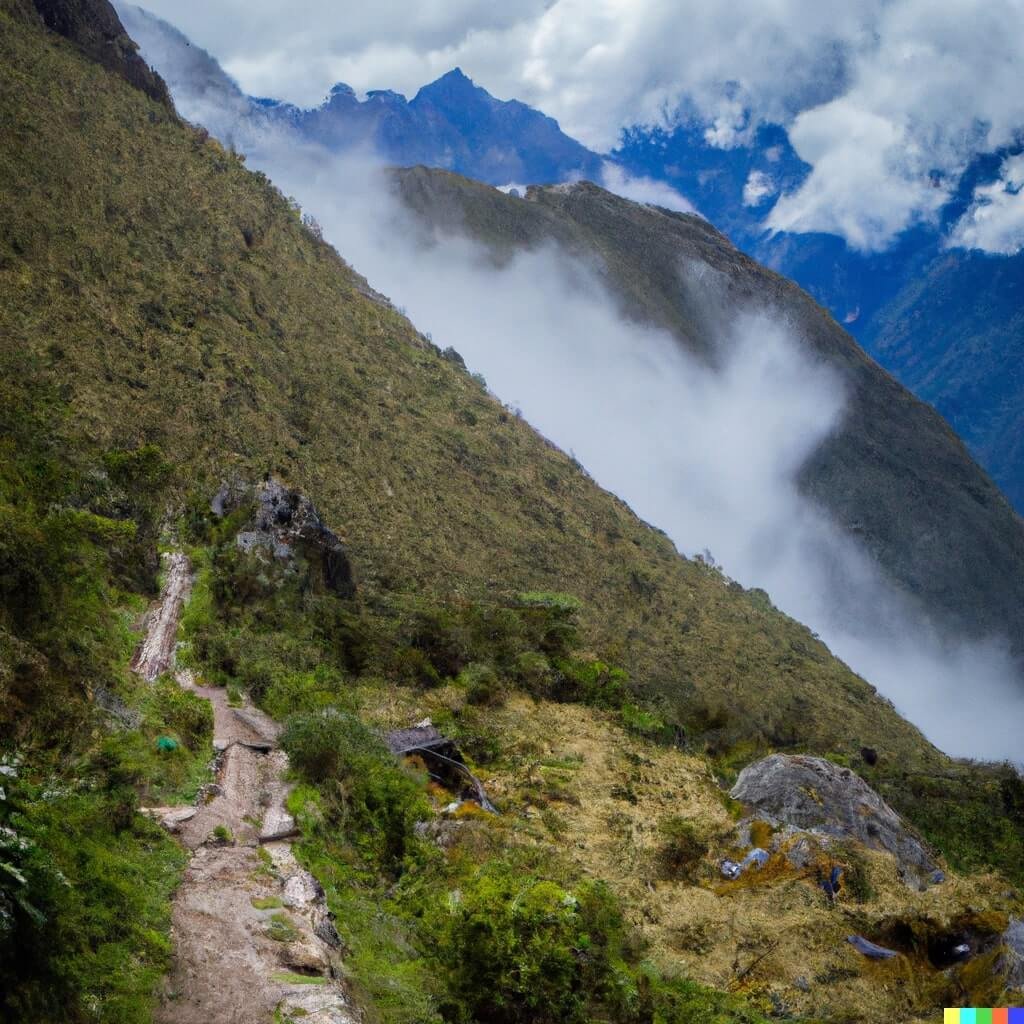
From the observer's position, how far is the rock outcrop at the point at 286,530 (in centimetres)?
1889

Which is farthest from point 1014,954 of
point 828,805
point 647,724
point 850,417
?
point 850,417

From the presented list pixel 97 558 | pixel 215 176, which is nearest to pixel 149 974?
pixel 97 558

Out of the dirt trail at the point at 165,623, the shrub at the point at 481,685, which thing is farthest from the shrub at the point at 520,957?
the shrub at the point at 481,685

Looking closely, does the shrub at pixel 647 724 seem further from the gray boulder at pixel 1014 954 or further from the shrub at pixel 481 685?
the gray boulder at pixel 1014 954

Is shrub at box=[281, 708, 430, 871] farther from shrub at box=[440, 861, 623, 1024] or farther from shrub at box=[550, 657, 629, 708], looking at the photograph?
shrub at box=[550, 657, 629, 708]

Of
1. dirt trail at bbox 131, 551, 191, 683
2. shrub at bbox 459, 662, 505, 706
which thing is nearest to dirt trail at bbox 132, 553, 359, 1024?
dirt trail at bbox 131, 551, 191, 683

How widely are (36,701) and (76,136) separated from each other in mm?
28344

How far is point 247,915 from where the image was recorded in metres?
6.90

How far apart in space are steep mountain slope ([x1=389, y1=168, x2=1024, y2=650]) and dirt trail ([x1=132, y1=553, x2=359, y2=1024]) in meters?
96.0

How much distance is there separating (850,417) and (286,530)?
346 ft

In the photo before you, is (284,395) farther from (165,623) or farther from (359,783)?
(359,783)

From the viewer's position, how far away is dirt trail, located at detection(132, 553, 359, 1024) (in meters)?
5.67

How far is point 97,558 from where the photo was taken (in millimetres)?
12797

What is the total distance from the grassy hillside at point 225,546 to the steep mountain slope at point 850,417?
6080 centimetres
